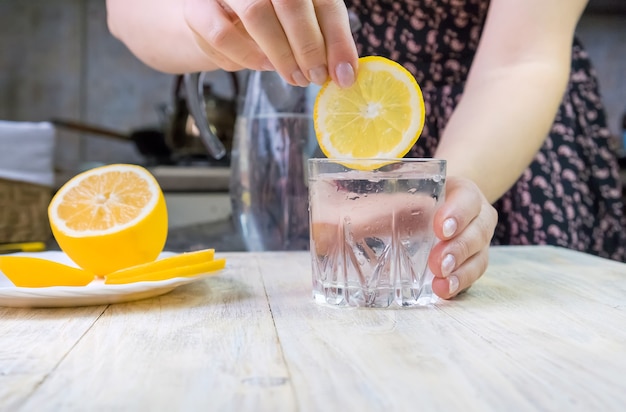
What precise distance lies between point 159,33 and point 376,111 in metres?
0.47

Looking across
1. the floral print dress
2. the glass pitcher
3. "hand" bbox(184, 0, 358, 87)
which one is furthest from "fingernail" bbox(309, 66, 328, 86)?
the floral print dress

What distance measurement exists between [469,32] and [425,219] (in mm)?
739

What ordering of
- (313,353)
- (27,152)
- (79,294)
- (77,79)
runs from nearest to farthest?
(313,353) < (79,294) < (27,152) < (77,79)

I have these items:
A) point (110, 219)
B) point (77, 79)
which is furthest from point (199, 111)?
point (77, 79)

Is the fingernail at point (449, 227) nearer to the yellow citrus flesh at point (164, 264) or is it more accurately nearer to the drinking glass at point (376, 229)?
the drinking glass at point (376, 229)

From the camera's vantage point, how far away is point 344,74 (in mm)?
602

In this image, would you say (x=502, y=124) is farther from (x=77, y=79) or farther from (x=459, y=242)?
(x=77, y=79)

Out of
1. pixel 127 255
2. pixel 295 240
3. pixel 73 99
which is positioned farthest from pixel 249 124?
pixel 73 99

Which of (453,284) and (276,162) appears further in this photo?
(276,162)

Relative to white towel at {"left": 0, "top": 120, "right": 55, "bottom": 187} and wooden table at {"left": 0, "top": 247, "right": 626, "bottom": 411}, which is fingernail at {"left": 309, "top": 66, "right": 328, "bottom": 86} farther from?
white towel at {"left": 0, "top": 120, "right": 55, "bottom": 187}

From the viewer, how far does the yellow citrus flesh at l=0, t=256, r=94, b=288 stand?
584mm

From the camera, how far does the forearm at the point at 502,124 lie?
893 millimetres

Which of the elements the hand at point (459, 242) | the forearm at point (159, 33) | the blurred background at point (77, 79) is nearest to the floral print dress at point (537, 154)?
the forearm at point (159, 33)

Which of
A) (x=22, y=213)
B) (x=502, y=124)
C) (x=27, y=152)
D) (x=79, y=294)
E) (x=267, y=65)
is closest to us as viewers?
(x=79, y=294)
